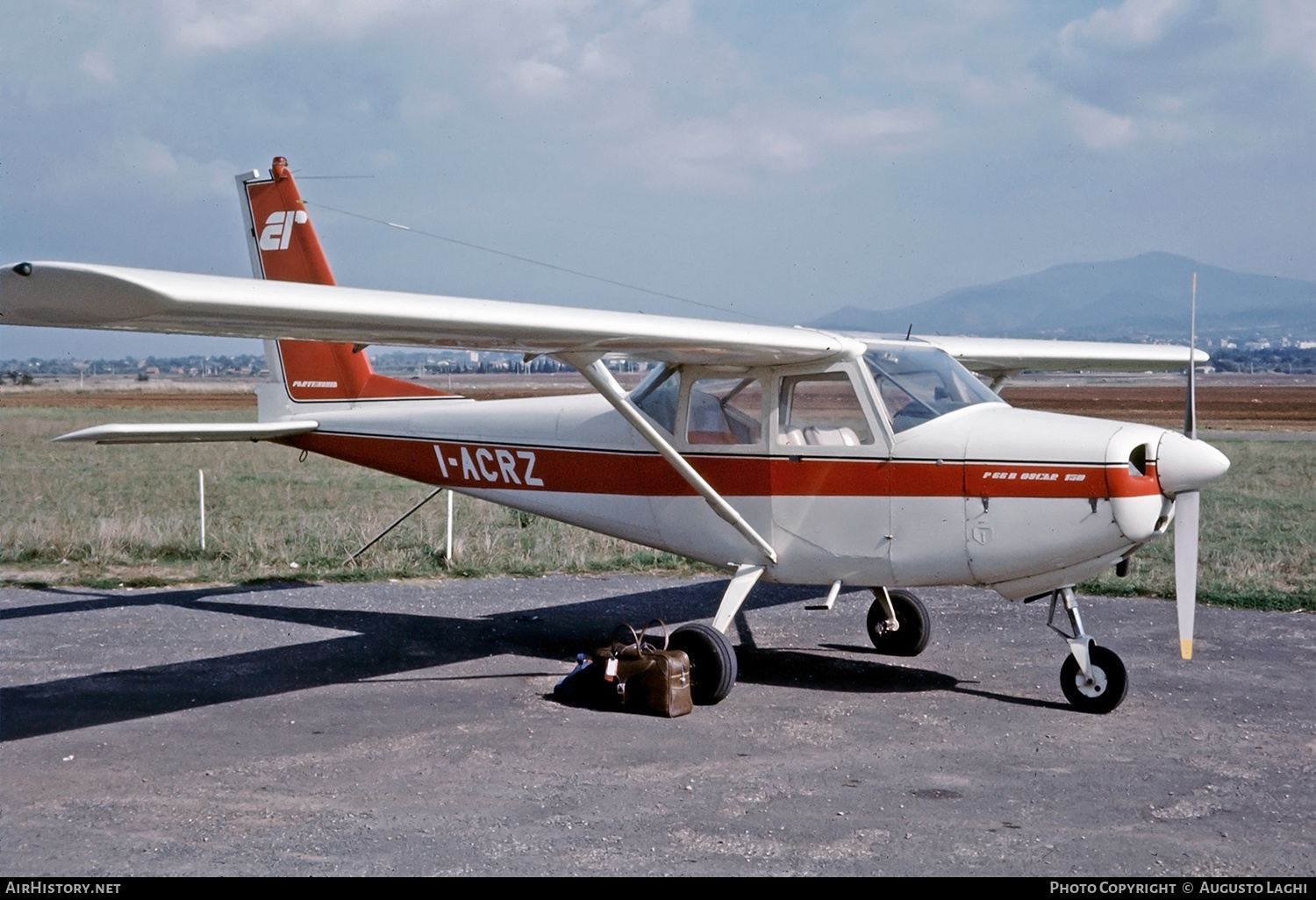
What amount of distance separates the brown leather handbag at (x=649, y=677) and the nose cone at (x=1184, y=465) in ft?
10.2

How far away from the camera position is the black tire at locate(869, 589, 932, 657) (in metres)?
9.19

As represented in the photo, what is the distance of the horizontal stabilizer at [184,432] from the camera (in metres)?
9.38

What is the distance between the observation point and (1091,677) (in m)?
7.42

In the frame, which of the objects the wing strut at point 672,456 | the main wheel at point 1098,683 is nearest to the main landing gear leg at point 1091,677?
the main wheel at point 1098,683

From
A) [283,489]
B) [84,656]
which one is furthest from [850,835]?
[283,489]

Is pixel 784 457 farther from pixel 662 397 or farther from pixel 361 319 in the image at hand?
pixel 361 319

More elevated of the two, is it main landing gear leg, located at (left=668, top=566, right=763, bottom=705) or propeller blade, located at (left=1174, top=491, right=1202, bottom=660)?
propeller blade, located at (left=1174, top=491, right=1202, bottom=660)

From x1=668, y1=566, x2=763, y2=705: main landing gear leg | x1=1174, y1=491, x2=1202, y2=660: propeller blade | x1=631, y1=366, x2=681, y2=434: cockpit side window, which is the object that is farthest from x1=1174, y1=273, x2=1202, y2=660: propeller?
x1=631, y1=366, x2=681, y2=434: cockpit side window

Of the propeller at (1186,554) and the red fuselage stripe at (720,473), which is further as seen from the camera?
the red fuselage stripe at (720,473)

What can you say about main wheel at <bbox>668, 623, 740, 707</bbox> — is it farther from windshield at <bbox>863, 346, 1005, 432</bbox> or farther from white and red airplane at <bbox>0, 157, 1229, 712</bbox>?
windshield at <bbox>863, 346, 1005, 432</bbox>

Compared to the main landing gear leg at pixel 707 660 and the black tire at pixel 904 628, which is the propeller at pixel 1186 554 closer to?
the black tire at pixel 904 628

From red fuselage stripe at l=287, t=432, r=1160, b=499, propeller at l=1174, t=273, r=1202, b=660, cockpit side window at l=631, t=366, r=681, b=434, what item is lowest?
propeller at l=1174, t=273, r=1202, b=660

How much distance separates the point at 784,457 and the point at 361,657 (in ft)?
11.9

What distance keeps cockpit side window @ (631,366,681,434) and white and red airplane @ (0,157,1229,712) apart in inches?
0.7
